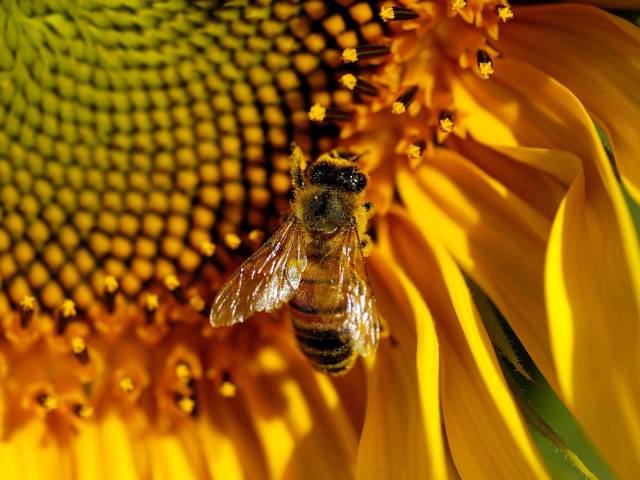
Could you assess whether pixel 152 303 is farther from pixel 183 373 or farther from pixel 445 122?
pixel 445 122

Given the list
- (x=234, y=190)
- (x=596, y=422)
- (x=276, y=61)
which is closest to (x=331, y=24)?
(x=276, y=61)

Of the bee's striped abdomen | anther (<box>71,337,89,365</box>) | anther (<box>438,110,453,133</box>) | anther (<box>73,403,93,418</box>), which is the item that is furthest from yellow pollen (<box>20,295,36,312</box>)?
anther (<box>438,110,453,133</box>)

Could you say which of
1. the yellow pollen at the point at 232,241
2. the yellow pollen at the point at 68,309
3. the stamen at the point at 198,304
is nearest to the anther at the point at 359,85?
the yellow pollen at the point at 232,241

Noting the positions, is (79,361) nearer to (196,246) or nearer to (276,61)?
(196,246)

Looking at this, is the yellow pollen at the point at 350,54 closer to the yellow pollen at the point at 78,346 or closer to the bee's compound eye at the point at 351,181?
the bee's compound eye at the point at 351,181

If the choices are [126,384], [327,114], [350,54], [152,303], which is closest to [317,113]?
[327,114]
